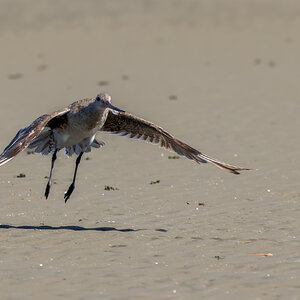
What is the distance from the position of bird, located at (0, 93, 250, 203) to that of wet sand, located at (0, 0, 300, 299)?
2.73 feet

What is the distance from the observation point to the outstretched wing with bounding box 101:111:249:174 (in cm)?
1229

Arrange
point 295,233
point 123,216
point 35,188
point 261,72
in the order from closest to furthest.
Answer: point 295,233 → point 123,216 → point 35,188 → point 261,72

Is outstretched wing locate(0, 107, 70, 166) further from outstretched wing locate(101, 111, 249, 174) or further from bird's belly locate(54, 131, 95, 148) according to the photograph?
outstretched wing locate(101, 111, 249, 174)

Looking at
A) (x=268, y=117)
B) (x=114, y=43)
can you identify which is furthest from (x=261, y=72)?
(x=114, y=43)

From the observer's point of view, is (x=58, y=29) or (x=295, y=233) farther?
(x=58, y=29)

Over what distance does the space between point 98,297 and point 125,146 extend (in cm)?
903

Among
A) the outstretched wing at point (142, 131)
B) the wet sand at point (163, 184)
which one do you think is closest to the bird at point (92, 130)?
the outstretched wing at point (142, 131)

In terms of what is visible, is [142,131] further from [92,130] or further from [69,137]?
[69,137]

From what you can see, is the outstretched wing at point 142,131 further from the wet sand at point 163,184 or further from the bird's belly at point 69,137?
the wet sand at point 163,184

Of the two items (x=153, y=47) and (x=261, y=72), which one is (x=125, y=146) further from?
(x=153, y=47)

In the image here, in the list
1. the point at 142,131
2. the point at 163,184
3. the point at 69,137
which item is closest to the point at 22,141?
the point at 69,137

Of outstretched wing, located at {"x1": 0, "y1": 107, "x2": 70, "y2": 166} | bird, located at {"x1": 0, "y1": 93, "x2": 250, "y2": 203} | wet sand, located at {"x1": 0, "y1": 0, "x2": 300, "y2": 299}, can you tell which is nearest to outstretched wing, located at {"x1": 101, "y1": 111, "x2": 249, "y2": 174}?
bird, located at {"x1": 0, "y1": 93, "x2": 250, "y2": 203}

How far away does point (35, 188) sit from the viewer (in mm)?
13812

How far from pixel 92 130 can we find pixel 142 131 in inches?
40.9
